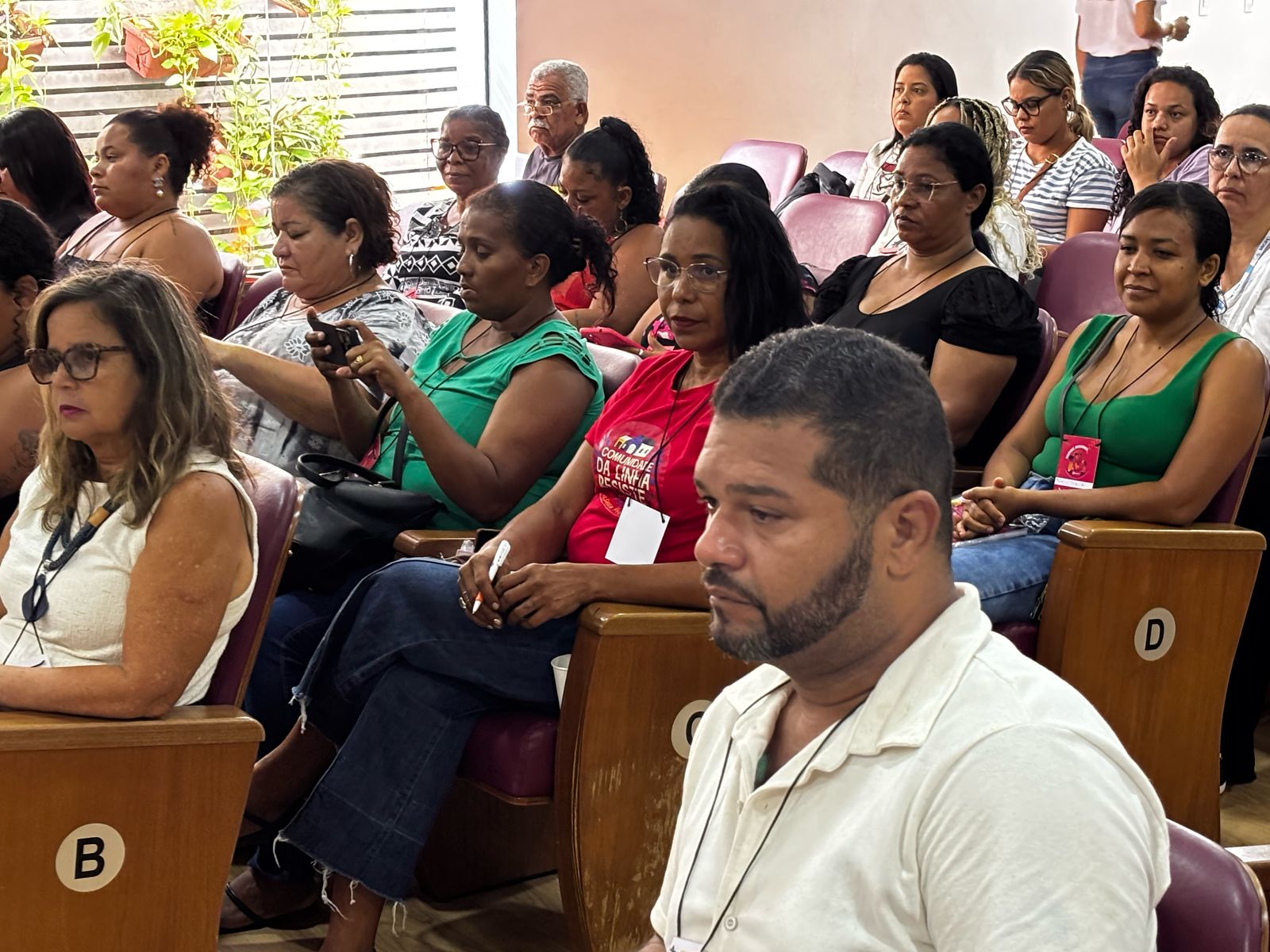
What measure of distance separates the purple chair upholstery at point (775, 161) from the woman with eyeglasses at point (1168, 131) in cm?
137

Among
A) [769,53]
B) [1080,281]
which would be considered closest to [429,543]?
[1080,281]

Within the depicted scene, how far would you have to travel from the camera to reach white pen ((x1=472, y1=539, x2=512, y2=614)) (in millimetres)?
2137

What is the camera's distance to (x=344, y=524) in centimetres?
246

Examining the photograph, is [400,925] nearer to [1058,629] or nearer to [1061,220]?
[1058,629]

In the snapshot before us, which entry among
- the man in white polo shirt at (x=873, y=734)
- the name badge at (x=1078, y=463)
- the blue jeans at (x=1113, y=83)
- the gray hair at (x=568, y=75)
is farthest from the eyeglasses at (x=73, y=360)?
the blue jeans at (x=1113, y=83)

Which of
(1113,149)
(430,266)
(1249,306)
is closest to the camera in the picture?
(1249,306)

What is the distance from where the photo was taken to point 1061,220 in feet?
14.0

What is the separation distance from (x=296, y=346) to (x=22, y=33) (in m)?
3.28

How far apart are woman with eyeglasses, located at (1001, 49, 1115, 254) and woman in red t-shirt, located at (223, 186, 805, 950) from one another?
7.11 ft

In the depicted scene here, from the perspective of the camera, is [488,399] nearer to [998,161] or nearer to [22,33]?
[998,161]

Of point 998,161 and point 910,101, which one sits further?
point 910,101

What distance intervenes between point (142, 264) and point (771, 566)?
1.35 metres

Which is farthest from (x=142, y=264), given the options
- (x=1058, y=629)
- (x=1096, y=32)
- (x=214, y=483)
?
(x=1096, y=32)

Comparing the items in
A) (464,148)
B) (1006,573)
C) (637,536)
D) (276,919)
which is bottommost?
(276,919)
